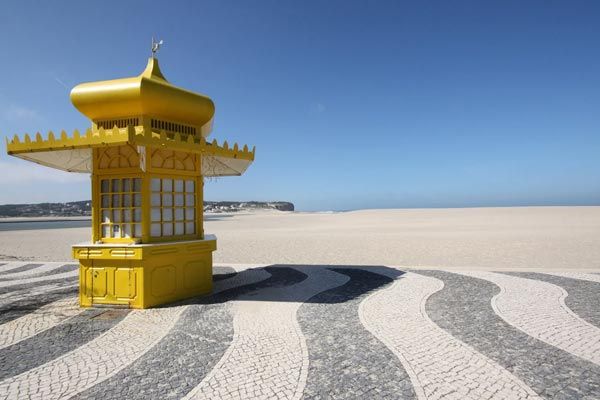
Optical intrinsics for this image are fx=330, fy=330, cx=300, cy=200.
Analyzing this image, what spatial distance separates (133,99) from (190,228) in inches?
132

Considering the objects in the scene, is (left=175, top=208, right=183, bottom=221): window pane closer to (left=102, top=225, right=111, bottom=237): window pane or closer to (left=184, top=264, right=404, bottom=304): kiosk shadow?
(left=102, top=225, right=111, bottom=237): window pane

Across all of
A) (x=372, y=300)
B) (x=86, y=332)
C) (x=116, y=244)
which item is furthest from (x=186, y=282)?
(x=372, y=300)

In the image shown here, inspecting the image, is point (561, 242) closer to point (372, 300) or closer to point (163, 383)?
point (372, 300)

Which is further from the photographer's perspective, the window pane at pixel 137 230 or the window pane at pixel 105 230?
the window pane at pixel 105 230

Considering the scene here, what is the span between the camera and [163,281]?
771 cm

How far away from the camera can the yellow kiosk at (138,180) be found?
722 centimetres

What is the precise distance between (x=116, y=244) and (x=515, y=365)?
7837 mm

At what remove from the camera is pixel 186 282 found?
8.23 meters

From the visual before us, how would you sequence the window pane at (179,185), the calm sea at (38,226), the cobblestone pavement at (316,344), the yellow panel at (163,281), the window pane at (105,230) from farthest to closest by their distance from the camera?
the calm sea at (38,226), the window pane at (179,185), the window pane at (105,230), the yellow panel at (163,281), the cobblestone pavement at (316,344)

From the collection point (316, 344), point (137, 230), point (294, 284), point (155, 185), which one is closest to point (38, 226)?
point (137, 230)

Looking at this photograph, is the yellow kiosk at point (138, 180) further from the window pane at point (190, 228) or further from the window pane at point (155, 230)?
the window pane at point (190, 228)

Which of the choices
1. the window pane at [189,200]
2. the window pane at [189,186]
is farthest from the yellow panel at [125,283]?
the window pane at [189,186]

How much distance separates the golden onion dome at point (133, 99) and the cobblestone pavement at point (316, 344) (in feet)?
14.5

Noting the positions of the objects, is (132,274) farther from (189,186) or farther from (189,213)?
(189,186)
